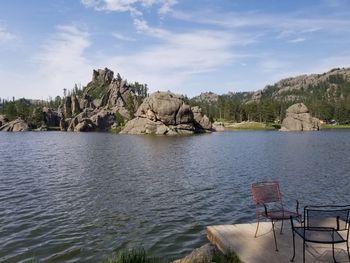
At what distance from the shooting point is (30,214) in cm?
2166

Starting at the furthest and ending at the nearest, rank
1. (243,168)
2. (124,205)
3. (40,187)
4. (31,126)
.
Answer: (31,126) < (243,168) < (40,187) < (124,205)

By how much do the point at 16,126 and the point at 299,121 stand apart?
119 m

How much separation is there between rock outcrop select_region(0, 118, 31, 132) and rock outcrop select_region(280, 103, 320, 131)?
109 meters

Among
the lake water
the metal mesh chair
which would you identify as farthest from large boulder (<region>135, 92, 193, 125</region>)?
the metal mesh chair

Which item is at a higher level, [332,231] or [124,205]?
[332,231]

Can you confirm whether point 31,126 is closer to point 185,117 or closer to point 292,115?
point 185,117

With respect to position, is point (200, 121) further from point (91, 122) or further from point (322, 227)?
point (322, 227)

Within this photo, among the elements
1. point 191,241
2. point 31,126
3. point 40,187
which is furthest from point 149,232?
point 31,126

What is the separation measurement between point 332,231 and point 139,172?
2873cm

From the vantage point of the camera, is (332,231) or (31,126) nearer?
(332,231)

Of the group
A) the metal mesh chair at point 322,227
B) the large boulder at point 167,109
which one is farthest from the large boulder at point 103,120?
the metal mesh chair at point 322,227

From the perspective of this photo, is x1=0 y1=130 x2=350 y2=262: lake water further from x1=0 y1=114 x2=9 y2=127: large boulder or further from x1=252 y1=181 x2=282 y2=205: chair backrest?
x1=0 y1=114 x2=9 y2=127: large boulder

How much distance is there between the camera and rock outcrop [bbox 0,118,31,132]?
531ft

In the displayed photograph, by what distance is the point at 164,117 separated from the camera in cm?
12506
